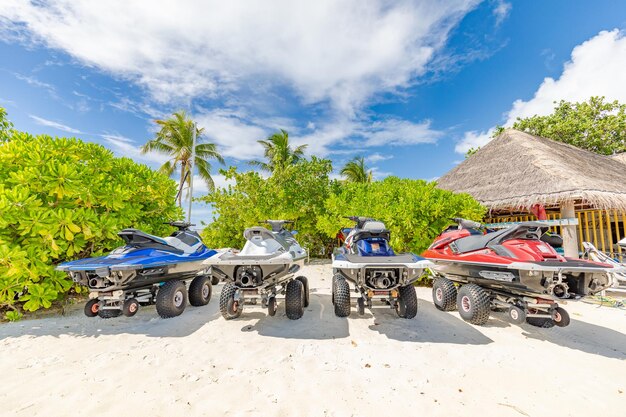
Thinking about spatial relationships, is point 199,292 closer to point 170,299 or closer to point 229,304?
point 170,299

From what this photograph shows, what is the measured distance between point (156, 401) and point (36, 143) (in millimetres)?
4964

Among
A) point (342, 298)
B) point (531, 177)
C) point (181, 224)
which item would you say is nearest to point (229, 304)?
point (342, 298)

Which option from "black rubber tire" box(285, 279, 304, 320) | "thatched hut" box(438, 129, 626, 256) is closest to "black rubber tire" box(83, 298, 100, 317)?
"black rubber tire" box(285, 279, 304, 320)

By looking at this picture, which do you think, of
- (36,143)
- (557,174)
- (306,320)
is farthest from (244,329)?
(557,174)

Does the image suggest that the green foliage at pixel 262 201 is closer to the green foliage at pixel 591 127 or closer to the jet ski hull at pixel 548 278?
the jet ski hull at pixel 548 278

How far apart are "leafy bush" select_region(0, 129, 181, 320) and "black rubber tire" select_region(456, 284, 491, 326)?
240 inches

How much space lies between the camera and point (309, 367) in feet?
9.74

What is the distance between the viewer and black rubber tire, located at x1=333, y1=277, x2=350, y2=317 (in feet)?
14.0

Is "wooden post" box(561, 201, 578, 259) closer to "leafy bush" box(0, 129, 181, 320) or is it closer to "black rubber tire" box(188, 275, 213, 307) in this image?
"black rubber tire" box(188, 275, 213, 307)

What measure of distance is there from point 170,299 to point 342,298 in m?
2.85

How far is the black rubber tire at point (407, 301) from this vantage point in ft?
14.5

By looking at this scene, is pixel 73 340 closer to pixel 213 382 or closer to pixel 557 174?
pixel 213 382

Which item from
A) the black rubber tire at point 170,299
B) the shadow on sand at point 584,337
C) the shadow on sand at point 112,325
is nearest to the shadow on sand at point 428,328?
the shadow on sand at point 584,337

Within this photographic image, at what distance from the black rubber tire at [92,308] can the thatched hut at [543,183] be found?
1186 centimetres
